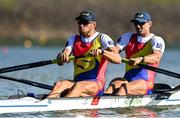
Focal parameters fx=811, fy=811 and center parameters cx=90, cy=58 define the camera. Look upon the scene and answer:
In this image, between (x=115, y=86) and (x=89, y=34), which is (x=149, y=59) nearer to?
(x=115, y=86)

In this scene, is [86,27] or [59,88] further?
[86,27]

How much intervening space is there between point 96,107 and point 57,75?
39.3 feet

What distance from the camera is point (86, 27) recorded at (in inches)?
637

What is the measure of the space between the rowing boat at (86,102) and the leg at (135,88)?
10 cm

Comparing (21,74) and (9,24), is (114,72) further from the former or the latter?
(9,24)

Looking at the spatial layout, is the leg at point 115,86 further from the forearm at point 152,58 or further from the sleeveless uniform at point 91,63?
the forearm at point 152,58

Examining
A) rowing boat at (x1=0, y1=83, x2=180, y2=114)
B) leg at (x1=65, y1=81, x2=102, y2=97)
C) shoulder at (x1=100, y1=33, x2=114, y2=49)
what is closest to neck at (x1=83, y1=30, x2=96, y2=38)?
shoulder at (x1=100, y1=33, x2=114, y2=49)

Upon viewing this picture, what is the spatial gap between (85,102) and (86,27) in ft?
4.91

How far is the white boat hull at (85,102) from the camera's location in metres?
15.4

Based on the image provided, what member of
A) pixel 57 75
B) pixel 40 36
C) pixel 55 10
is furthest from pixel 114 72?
pixel 55 10

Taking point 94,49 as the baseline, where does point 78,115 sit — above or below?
below

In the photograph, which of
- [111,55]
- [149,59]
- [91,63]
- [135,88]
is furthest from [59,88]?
[149,59]

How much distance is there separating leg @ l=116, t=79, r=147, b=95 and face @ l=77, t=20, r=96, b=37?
1314 mm

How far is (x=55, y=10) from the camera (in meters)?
76.2
